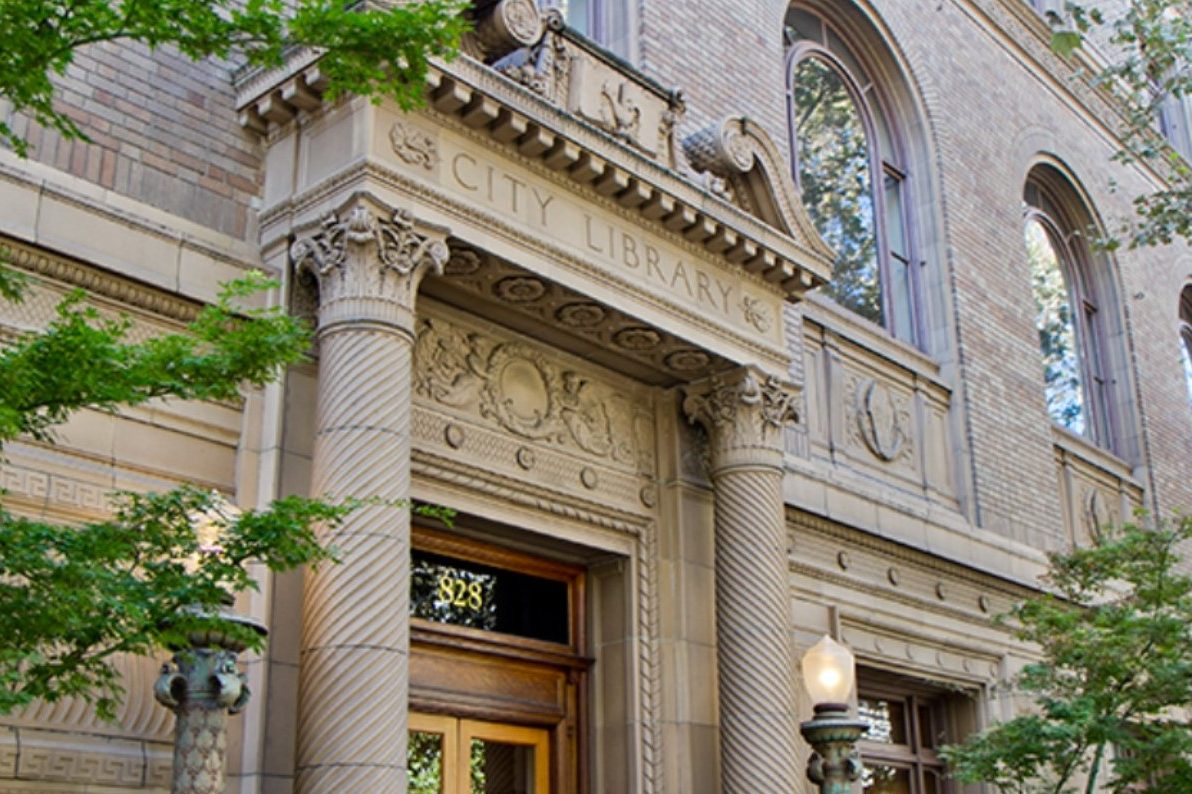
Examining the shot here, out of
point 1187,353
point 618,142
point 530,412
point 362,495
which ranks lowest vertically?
point 362,495

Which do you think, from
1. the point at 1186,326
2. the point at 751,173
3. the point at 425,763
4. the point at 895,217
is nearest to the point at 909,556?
the point at 895,217

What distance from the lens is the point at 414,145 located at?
33.2 feet

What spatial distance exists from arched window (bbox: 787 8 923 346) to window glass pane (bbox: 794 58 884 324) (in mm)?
12

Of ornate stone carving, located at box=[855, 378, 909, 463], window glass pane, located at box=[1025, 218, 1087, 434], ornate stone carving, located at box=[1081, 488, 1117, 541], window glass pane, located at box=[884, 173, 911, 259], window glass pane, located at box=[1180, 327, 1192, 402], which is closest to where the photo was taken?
ornate stone carving, located at box=[855, 378, 909, 463]

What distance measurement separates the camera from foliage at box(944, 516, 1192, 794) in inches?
503

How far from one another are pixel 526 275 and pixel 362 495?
2496 millimetres

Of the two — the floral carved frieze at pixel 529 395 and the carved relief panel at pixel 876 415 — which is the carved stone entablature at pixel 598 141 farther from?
the carved relief panel at pixel 876 415

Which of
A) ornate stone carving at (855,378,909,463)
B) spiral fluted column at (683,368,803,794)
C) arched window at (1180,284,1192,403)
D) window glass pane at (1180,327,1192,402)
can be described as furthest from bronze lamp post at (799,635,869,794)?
arched window at (1180,284,1192,403)

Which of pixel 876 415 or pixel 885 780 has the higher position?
pixel 876 415

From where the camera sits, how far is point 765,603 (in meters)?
12.0

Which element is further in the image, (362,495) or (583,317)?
(583,317)

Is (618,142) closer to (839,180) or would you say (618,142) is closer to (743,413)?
(743,413)

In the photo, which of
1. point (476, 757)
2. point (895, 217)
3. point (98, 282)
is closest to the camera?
point (98, 282)

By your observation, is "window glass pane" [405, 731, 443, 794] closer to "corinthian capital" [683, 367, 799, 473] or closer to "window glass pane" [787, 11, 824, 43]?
"corinthian capital" [683, 367, 799, 473]
